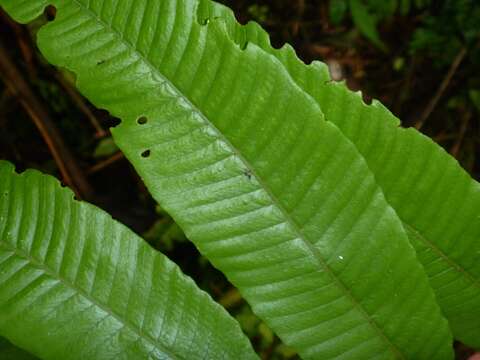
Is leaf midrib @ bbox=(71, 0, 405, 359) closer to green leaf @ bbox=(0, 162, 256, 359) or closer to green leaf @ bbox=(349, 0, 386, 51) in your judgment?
green leaf @ bbox=(0, 162, 256, 359)

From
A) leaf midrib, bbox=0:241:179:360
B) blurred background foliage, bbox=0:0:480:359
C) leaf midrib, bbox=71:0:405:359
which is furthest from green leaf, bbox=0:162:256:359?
blurred background foliage, bbox=0:0:480:359

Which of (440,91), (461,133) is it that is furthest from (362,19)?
(461,133)

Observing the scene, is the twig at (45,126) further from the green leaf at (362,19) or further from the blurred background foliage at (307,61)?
the green leaf at (362,19)

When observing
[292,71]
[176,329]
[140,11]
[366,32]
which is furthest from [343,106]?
[366,32]

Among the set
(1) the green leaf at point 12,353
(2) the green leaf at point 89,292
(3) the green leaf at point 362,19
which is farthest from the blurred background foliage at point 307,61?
(2) the green leaf at point 89,292

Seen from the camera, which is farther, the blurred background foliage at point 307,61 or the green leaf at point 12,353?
the blurred background foliage at point 307,61

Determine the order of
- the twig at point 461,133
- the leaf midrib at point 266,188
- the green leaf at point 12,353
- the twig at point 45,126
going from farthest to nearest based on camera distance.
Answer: the twig at point 461,133 → the twig at point 45,126 → the green leaf at point 12,353 → the leaf midrib at point 266,188

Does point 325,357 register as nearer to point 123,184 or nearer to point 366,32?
point 123,184
